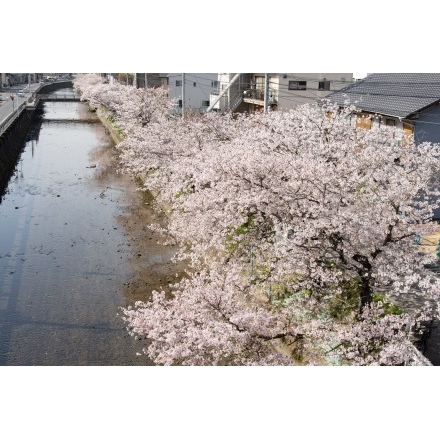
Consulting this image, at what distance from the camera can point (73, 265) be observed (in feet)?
41.9

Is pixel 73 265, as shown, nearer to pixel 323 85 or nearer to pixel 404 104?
pixel 404 104

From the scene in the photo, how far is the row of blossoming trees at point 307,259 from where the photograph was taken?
20.7 feet

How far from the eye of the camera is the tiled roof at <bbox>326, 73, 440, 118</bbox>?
40.4ft

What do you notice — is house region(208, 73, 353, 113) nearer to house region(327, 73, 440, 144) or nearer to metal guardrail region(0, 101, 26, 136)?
house region(327, 73, 440, 144)

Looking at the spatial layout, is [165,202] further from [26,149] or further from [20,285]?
[26,149]

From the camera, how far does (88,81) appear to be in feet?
131

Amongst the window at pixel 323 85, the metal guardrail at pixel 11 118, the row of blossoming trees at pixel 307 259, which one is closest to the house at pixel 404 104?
the row of blossoming trees at pixel 307 259

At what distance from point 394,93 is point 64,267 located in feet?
34.2

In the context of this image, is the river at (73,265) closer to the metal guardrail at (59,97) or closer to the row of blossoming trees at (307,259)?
the row of blossoming trees at (307,259)

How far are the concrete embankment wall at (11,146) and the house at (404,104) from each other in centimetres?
1491

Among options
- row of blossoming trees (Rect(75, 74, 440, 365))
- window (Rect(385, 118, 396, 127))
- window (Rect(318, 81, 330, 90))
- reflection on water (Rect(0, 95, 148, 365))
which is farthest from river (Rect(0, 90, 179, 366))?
window (Rect(318, 81, 330, 90))

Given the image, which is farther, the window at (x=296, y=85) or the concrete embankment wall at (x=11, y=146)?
the concrete embankment wall at (x=11, y=146)

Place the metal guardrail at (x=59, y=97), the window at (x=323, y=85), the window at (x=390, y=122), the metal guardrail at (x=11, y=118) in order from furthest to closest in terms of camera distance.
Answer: the metal guardrail at (x=59, y=97), the metal guardrail at (x=11, y=118), the window at (x=323, y=85), the window at (x=390, y=122)

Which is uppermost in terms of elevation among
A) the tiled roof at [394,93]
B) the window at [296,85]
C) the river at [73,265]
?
the window at [296,85]
